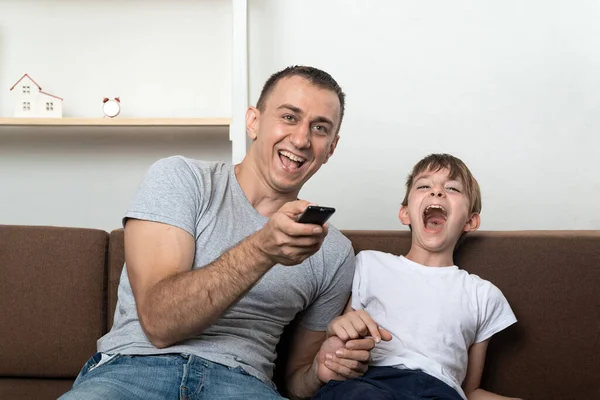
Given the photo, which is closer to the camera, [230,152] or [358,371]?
[358,371]

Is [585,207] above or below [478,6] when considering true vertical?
below

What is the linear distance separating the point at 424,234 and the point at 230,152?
1.23 metres

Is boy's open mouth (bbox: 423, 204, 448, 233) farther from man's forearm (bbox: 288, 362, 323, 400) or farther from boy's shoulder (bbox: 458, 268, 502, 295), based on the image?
man's forearm (bbox: 288, 362, 323, 400)

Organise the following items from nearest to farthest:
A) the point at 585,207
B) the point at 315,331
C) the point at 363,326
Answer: the point at 363,326
the point at 315,331
the point at 585,207

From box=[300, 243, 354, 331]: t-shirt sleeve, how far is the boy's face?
0.61 feet

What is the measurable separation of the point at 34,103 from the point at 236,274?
1.71 m

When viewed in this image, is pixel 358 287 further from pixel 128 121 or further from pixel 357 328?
pixel 128 121

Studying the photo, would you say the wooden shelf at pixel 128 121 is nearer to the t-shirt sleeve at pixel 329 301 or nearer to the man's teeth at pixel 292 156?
the man's teeth at pixel 292 156

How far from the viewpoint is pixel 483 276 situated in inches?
66.8

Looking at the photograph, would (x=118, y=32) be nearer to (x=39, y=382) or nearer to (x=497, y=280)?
(x=39, y=382)

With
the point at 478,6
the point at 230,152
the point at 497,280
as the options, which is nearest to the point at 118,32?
the point at 230,152

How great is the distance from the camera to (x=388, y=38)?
266cm

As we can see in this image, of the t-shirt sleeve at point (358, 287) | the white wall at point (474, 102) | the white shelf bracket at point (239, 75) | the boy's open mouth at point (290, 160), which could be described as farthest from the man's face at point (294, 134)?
the white wall at point (474, 102)

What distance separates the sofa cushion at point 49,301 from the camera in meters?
1.68
